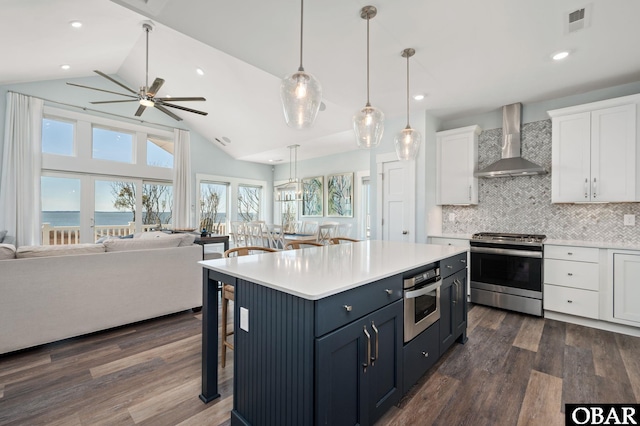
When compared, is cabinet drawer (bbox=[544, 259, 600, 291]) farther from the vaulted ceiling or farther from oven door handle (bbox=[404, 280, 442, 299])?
oven door handle (bbox=[404, 280, 442, 299])

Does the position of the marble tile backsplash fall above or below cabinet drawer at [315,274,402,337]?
above

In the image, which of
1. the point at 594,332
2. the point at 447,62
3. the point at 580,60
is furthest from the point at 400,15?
the point at 594,332

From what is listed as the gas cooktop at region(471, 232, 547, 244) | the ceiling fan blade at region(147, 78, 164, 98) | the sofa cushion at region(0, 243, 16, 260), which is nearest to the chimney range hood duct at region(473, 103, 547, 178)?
the gas cooktop at region(471, 232, 547, 244)

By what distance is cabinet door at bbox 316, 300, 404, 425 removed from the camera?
1.18 meters

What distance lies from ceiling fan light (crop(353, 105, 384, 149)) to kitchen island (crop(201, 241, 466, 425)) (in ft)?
3.69

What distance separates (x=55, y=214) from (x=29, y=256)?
12.8 feet

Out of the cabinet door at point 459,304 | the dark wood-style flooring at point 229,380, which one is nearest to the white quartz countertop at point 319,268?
the cabinet door at point 459,304

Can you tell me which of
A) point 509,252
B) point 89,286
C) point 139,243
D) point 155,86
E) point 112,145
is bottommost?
point 89,286

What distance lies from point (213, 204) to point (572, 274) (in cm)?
726

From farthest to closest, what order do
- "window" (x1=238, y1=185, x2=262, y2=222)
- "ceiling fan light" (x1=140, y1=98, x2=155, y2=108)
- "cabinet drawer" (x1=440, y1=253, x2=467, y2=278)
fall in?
"window" (x1=238, y1=185, x2=262, y2=222)
"ceiling fan light" (x1=140, y1=98, x2=155, y2=108)
"cabinet drawer" (x1=440, y1=253, x2=467, y2=278)

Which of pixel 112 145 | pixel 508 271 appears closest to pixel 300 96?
pixel 508 271

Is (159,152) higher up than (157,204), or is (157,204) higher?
(159,152)

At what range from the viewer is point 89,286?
104 inches

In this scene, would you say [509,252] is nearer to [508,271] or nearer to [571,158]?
[508,271]
